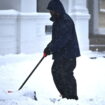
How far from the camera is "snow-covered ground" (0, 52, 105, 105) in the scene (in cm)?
711

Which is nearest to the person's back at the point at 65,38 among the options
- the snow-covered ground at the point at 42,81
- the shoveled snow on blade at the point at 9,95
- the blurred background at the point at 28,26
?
the snow-covered ground at the point at 42,81

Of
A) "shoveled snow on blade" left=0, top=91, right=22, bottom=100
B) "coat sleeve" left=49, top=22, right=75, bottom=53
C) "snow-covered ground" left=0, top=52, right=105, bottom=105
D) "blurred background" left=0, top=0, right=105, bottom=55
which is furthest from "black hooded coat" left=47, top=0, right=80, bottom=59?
"blurred background" left=0, top=0, right=105, bottom=55

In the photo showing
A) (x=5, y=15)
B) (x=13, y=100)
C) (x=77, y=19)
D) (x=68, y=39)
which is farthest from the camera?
(x=77, y=19)

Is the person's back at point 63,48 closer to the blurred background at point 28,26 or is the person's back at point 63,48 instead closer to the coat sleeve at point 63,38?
the coat sleeve at point 63,38

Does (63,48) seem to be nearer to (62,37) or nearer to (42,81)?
(62,37)

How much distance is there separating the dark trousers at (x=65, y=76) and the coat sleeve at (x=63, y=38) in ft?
0.90

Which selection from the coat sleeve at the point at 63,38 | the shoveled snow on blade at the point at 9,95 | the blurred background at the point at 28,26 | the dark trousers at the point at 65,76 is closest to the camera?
the shoveled snow on blade at the point at 9,95

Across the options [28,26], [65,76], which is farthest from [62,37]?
[28,26]

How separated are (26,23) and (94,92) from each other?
495 cm

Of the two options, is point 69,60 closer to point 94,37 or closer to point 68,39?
point 68,39

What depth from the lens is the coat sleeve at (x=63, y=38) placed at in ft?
24.7

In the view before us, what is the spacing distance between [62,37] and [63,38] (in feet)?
0.08

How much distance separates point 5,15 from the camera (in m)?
12.8

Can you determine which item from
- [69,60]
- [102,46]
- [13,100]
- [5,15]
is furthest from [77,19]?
[13,100]
